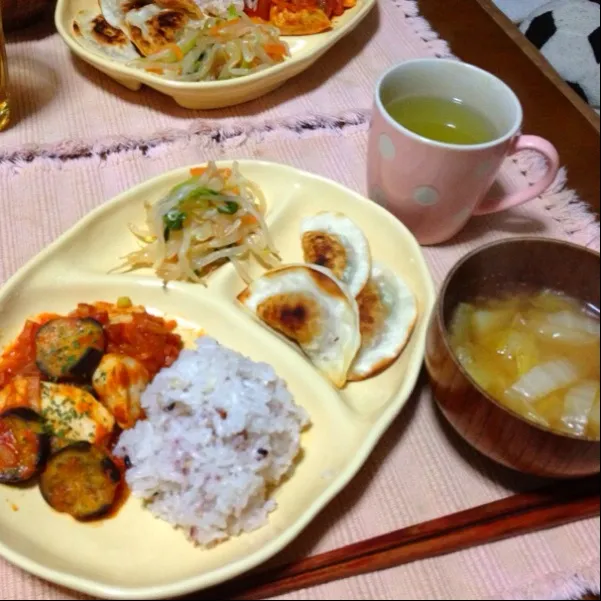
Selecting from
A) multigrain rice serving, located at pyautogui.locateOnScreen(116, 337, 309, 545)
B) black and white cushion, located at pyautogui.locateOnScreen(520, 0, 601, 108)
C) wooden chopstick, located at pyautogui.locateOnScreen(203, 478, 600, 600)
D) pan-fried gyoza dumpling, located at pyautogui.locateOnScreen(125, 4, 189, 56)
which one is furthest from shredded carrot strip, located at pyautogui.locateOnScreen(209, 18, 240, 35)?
wooden chopstick, located at pyautogui.locateOnScreen(203, 478, 600, 600)

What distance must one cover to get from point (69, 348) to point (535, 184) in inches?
38.6

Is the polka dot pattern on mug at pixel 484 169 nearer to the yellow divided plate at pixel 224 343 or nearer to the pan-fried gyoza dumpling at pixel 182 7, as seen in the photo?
the yellow divided plate at pixel 224 343

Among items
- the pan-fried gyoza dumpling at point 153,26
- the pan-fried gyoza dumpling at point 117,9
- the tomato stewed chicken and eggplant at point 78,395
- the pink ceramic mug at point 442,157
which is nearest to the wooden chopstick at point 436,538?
the tomato stewed chicken and eggplant at point 78,395

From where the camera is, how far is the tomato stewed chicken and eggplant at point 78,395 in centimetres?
104

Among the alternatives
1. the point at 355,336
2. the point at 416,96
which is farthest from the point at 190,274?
the point at 416,96

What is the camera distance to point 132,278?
136cm

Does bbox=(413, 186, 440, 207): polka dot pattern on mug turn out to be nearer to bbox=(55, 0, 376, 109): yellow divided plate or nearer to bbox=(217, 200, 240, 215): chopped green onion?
bbox=(217, 200, 240, 215): chopped green onion

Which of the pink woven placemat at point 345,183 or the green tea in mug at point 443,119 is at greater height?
the green tea in mug at point 443,119

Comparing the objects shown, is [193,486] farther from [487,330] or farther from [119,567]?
[487,330]

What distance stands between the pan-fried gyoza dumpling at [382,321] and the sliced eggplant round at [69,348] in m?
0.47

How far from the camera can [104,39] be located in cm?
180

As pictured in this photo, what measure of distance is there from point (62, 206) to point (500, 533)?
115cm

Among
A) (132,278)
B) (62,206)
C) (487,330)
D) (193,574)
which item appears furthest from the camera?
(62,206)

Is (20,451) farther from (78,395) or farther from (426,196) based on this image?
(426,196)
